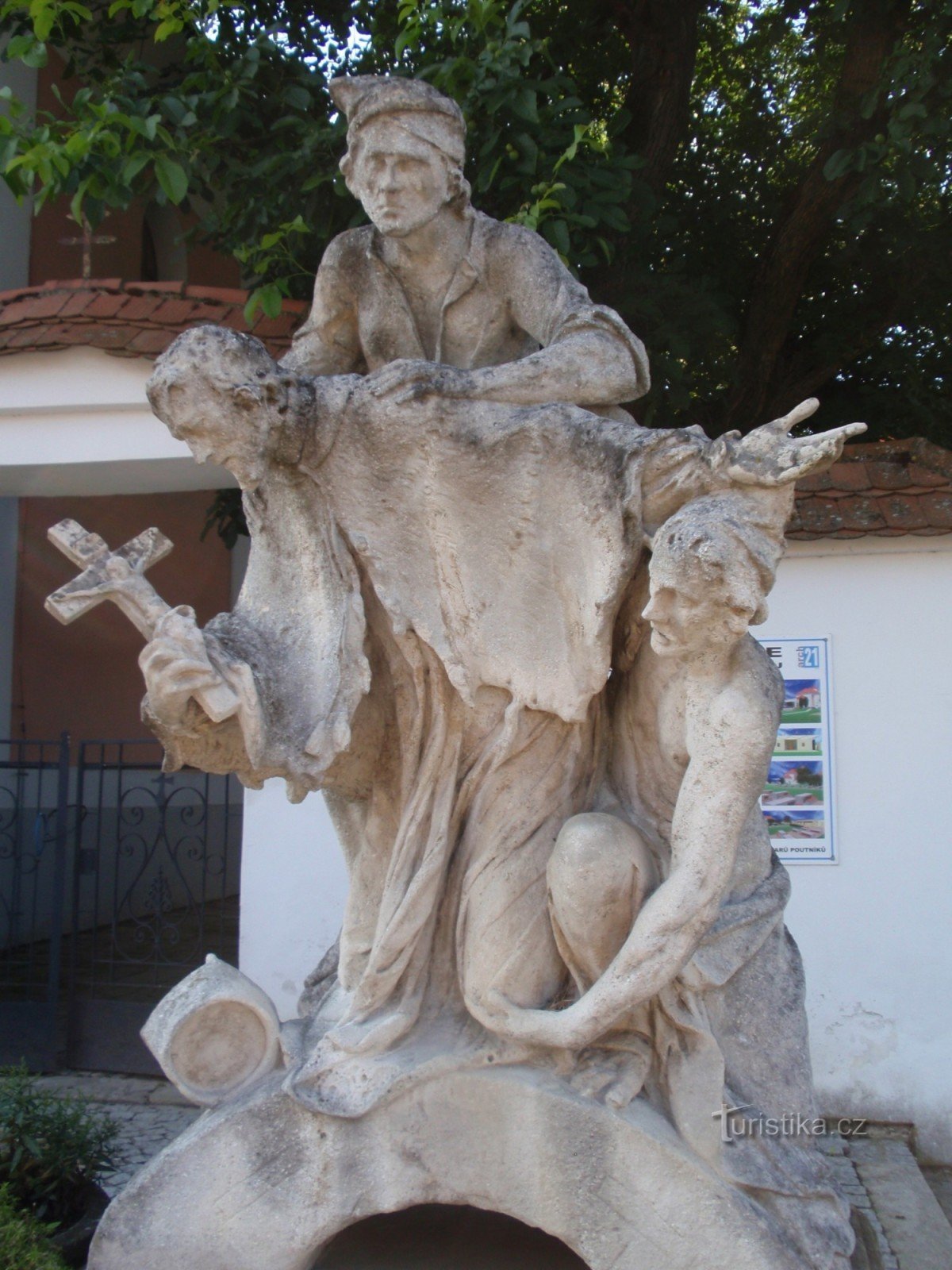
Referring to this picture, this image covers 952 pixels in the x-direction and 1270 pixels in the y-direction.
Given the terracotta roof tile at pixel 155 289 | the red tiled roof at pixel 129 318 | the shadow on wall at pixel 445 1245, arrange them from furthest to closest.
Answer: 1. the terracotta roof tile at pixel 155 289
2. the red tiled roof at pixel 129 318
3. the shadow on wall at pixel 445 1245

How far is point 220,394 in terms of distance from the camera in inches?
89.0

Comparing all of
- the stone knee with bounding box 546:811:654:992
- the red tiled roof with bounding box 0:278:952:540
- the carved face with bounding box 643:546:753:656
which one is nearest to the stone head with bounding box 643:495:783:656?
the carved face with bounding box 643:546:753:656

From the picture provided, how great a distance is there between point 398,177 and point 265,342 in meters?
2.97

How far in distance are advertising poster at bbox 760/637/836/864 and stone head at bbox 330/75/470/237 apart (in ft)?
10.3

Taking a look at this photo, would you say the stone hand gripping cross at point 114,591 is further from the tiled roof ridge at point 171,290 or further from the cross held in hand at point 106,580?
the tiled roof ridge at point 171,290

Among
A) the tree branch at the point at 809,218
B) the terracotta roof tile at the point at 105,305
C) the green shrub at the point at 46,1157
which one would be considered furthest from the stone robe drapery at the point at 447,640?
the tree branch at the point at 809,218

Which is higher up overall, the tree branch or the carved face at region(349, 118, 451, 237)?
the tree branch

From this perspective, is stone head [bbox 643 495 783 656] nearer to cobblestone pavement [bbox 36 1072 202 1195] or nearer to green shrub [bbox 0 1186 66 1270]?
green shrub [bbox 0 1186 66 1270]

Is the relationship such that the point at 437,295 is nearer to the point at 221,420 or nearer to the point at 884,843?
the point at 221,420

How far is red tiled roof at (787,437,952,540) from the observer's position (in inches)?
195

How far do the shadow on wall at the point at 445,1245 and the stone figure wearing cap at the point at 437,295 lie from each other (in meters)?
1.61

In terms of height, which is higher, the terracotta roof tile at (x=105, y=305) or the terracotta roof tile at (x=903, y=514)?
the terracotta roof tile at (x=105, y=305)

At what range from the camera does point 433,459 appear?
230 cm

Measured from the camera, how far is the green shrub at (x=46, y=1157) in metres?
2.91
